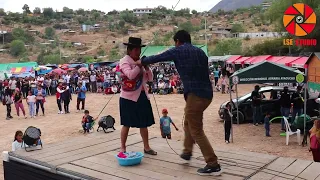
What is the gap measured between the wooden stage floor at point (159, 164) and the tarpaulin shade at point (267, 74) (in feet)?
21.9

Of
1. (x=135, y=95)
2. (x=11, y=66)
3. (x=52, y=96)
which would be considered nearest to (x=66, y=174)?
(x=135, y=95)

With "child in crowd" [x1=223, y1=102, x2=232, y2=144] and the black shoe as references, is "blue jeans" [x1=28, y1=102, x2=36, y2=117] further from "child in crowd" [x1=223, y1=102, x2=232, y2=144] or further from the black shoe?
the black shoe

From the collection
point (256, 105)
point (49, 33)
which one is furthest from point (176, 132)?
point (49, 33)

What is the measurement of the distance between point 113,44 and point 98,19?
32808mm

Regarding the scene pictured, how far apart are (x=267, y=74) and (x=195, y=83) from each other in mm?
8369

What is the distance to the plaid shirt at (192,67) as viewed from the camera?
4270 millimetres

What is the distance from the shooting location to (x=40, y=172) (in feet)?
17.7

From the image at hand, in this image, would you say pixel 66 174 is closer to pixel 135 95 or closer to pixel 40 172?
pixel 40 172

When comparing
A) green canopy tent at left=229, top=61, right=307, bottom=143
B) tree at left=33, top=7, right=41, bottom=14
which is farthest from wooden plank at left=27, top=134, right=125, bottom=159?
tree at left=33, top=7, right=41, bottom=14

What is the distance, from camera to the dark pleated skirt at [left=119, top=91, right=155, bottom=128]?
16.6ft

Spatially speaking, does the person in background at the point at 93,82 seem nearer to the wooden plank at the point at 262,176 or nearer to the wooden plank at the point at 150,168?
the wooden plank at the point at 150,168

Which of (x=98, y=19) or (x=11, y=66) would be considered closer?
(x=11, y=66)

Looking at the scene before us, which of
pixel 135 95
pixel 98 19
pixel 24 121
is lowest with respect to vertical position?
pixel 24 121

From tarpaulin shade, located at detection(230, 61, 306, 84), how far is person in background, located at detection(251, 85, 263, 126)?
122 cm
